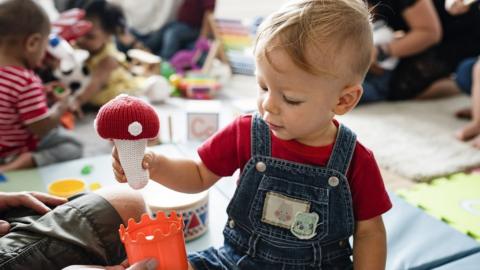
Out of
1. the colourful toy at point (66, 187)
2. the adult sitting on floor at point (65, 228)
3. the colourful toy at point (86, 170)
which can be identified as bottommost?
the colourful toy at point (86, 170)

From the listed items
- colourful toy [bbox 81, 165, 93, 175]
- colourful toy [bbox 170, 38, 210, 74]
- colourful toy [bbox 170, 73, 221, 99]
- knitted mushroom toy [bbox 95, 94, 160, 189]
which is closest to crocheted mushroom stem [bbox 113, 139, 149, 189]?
knitted mushroom toy [bbox 95, 94, 160, 189]

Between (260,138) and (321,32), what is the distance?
20 centimetres

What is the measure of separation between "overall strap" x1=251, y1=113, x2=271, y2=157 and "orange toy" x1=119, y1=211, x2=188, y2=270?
0.16 metres

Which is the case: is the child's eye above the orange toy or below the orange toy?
above

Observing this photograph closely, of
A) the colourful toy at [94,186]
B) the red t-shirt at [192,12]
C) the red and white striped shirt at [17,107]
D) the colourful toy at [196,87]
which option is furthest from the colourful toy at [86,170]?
the red t-shirt at [192,12]

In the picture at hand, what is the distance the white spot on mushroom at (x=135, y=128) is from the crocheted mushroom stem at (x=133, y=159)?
19mm

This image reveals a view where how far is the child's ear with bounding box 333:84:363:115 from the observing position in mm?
637

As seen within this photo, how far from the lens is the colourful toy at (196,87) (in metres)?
2.12

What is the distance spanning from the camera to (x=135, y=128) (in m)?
0.59

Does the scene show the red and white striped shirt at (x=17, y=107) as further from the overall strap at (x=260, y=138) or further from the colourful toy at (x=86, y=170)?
the overall strap at (x=260, y=138)

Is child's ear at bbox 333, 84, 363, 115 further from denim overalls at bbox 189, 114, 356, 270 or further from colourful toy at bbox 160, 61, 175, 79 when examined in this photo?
colourful toy at bbox 160, 61, 175, 79

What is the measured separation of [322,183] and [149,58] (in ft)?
5.59

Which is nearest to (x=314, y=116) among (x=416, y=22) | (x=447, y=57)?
(x=416, y=22)

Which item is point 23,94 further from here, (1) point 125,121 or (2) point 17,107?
(1) point 125,121
